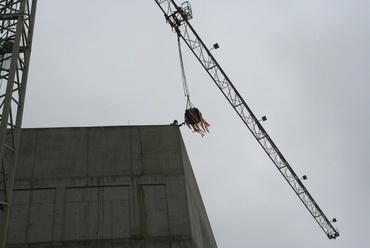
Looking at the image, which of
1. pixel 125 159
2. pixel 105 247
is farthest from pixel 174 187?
pixel 105 247

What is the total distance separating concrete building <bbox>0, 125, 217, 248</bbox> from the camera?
2064cm

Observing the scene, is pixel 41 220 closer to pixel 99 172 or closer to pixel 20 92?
pixel 99 172

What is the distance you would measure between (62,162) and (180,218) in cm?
759

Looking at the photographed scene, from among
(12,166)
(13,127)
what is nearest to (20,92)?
(13,127)

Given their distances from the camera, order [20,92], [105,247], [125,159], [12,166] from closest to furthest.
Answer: [12,166] < [20,92] < [105,247] < [125,159]

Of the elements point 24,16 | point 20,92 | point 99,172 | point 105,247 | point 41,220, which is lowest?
point 105,247

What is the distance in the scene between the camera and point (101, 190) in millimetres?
21906

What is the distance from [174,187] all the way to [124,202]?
297 centimetres

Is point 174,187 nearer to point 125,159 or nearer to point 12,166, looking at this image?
point 125,159

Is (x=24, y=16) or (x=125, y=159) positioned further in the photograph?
(x=125, y=159)

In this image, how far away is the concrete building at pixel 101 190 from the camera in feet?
67.7

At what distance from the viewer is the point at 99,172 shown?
884 inches

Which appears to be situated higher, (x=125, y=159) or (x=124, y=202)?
(x=125, y=159)

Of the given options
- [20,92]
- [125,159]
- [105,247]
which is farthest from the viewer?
[125,159]
